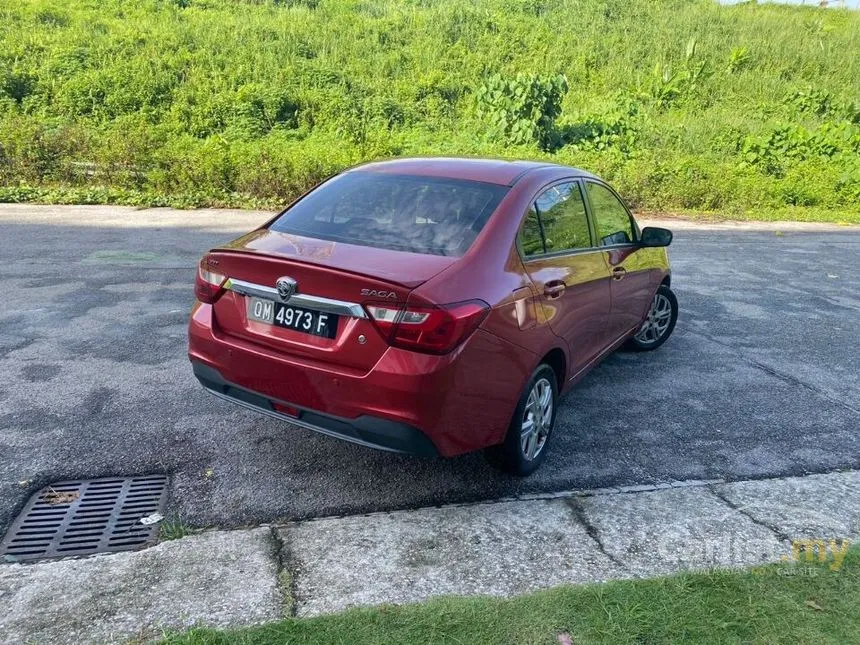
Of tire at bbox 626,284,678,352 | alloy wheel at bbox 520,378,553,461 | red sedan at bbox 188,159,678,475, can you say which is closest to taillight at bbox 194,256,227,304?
red sedan at bbox 188,159,678,475

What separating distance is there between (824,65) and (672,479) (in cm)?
3278

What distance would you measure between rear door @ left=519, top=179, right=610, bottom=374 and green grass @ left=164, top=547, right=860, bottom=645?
1.50m

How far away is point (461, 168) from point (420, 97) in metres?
20.6

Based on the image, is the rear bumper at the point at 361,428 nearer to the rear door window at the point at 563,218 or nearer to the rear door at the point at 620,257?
the rear door window at the point at 563,218

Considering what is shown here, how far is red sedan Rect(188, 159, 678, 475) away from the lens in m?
3.10

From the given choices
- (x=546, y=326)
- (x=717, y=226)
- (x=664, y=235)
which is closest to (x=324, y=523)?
(x=546, y=326)

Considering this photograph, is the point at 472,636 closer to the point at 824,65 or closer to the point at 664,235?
the point at 664,235

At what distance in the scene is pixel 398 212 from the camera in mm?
3850

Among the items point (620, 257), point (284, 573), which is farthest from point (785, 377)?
point (284, 573)

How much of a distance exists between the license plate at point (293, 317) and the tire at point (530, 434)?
1.08 m

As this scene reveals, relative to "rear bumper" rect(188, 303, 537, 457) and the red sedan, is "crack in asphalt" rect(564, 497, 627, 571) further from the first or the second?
"rear bumper" rect(188, 303, 537, 457)

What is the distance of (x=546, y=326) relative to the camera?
376 centimetres

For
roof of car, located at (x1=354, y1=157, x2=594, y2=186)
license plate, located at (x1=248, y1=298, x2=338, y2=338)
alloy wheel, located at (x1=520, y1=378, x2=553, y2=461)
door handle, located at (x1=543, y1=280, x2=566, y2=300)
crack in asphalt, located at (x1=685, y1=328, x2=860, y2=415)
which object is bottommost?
crack in asphalt, located at (x1=685, y1=328, x2=860, y2=415)

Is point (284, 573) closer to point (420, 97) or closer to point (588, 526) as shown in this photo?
point (588, 526)
